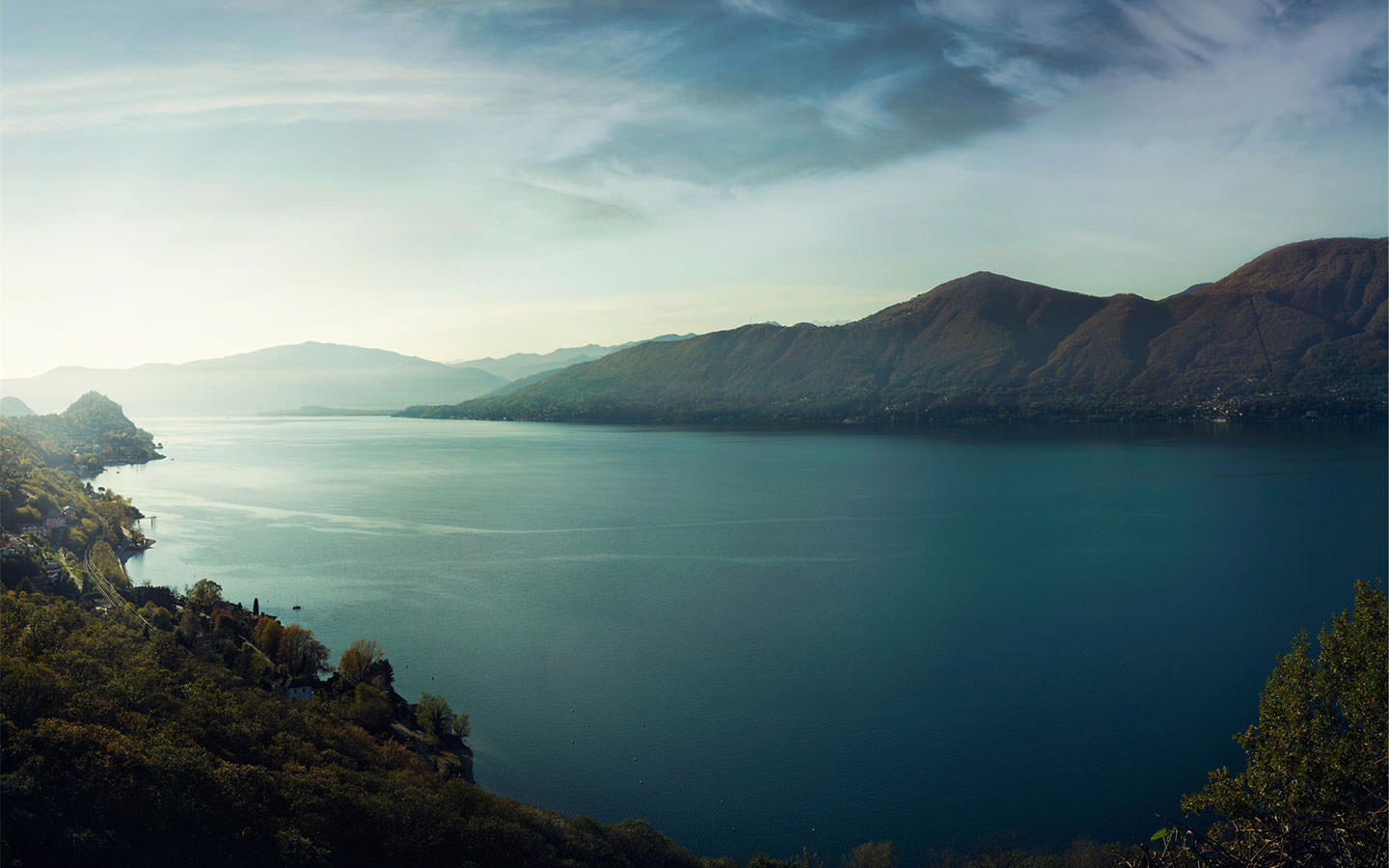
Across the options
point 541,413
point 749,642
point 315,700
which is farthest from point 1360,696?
point 541,413

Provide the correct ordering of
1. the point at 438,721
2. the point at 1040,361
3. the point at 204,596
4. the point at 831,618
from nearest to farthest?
the point at 438,721 → the point at 204,596 → the point at 831,618 → the point at 1040,361

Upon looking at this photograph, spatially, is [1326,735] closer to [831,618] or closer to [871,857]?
[871,857]

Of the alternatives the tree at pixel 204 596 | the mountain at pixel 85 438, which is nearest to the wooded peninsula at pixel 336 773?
the tree at pixel 204 596

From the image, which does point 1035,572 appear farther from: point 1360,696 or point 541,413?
point 541,413

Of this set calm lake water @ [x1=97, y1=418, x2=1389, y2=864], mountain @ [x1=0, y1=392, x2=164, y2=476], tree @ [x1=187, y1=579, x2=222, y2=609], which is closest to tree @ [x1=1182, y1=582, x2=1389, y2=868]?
calm lake water @ [x1=97, y1=418, x2=1389, y2=864]

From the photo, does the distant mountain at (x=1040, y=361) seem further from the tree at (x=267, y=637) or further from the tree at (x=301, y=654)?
the tree at (x=301, y=654)

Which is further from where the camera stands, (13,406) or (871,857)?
(13,406)

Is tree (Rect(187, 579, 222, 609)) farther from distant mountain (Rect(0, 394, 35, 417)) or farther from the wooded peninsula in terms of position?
distant mountain (Rect(0, 394, 35, 417))

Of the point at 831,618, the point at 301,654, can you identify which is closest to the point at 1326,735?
the point at 831,618
